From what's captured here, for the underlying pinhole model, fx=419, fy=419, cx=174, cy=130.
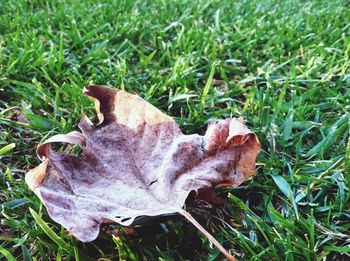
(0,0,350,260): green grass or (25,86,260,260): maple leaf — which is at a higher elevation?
(25,86,260,260): maple leaf

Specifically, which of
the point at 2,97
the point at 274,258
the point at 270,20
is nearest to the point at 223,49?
the point at 270,20

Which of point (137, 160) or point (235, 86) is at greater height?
point (137, 160)

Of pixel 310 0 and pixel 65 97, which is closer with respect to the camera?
pixel 65 97

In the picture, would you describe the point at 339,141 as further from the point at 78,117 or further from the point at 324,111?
the point at 78,117

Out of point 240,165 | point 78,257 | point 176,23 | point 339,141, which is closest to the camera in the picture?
point 78,257

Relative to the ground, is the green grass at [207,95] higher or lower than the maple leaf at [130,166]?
lower
